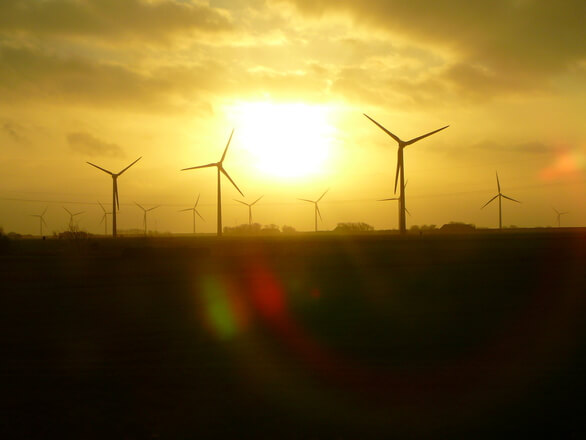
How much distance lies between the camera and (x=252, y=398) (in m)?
13.1

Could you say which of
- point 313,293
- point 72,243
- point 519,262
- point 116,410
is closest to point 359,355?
point 116,410

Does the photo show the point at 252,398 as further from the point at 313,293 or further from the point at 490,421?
the point at 313,293

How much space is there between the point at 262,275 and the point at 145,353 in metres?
22.0

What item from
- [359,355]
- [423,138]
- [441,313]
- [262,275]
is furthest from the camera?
[423,138]

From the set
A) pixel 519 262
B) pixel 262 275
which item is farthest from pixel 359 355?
pixel 519 262

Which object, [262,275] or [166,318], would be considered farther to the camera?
[262,275]

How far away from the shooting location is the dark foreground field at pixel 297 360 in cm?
1165

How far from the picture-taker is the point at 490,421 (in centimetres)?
1155

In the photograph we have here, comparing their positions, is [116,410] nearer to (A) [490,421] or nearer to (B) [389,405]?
(B) [389,405]

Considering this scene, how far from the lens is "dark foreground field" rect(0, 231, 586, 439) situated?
38.2 feet

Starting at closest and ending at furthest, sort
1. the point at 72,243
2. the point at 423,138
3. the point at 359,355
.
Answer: the point at 359,355 → the point at 423,138 → the point at 72,243

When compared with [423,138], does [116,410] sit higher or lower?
lower

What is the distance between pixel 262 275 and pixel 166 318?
16.3 m

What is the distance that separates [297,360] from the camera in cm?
1653
